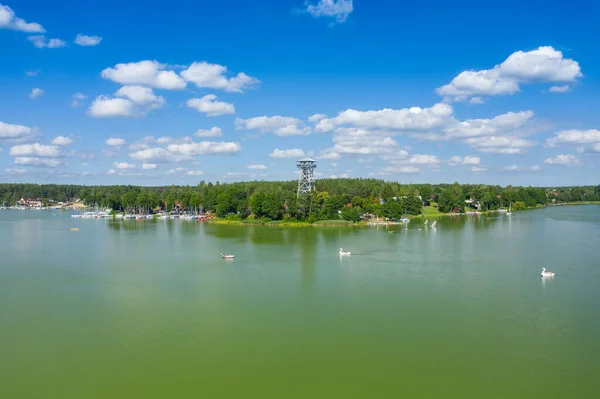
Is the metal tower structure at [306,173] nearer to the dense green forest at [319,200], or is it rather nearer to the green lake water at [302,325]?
the dense green forest at [319,200]

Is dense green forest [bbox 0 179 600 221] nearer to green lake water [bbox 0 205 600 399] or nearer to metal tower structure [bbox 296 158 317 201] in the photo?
metal tower structure [bbox 296 158 317 201]

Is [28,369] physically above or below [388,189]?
below

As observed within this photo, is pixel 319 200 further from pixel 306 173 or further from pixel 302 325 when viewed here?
pixel 302 325

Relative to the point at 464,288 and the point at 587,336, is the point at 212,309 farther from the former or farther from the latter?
the point at 587,336

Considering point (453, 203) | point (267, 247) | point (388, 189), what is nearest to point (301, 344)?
Answer: point (267, 247)

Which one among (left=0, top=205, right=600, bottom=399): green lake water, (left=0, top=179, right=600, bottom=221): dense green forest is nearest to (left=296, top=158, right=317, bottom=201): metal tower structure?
(left=0, top=179, right=600, bottom=221): dense green forest

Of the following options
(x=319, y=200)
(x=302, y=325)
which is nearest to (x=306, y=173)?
(x=319, y=200)

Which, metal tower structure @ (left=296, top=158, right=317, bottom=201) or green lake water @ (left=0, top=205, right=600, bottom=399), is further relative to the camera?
metal tower structure @ (left=296, top=158, right=317, bottom=201)

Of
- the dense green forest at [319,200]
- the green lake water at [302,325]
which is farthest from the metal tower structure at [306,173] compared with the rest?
the green lake water at [302,325]
